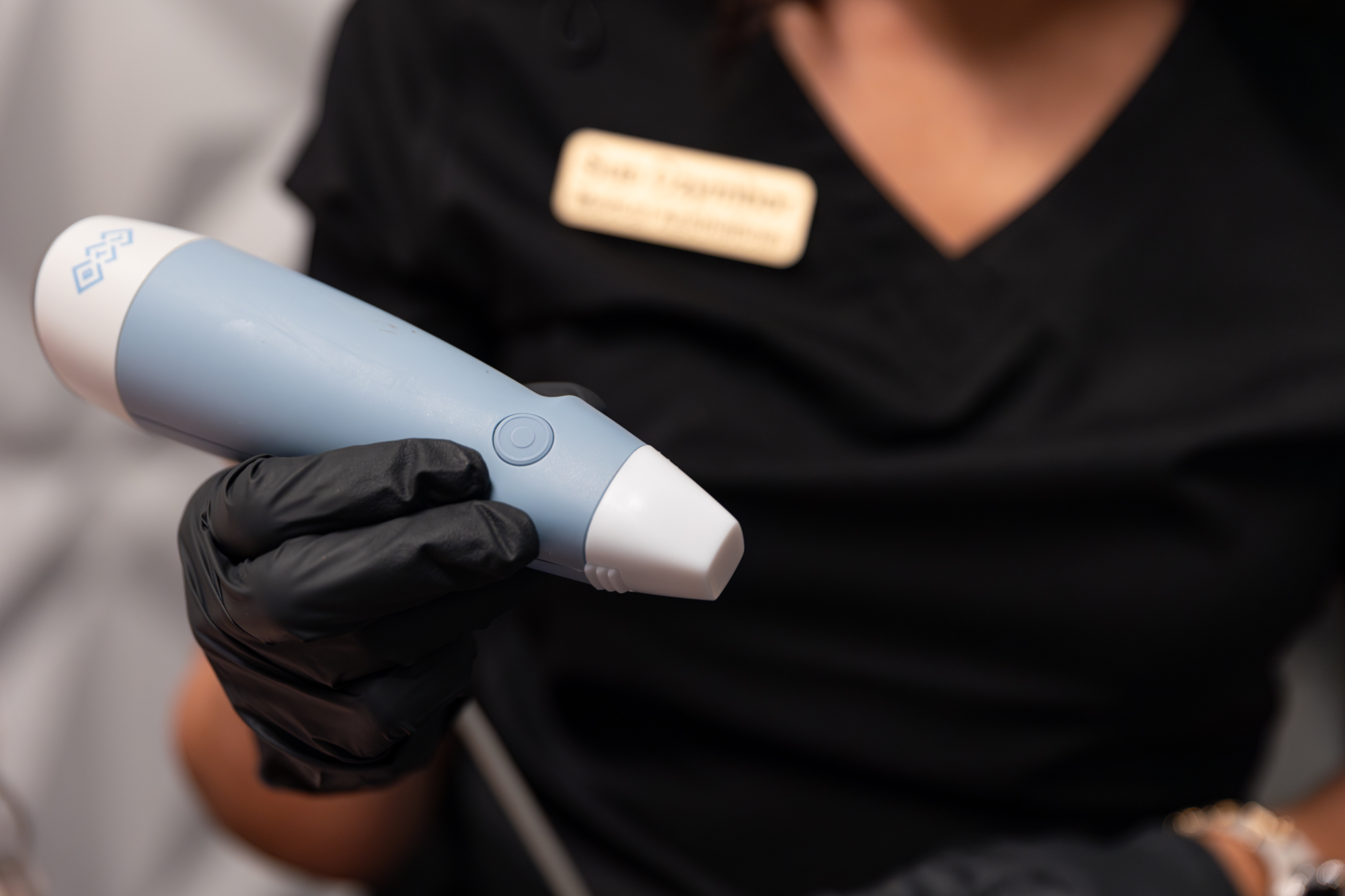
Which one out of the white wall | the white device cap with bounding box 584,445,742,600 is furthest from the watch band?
the white wall

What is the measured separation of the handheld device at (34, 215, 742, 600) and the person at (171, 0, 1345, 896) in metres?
0.17

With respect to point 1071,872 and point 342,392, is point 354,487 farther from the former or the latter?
point 1071,872

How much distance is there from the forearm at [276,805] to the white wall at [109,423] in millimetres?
210

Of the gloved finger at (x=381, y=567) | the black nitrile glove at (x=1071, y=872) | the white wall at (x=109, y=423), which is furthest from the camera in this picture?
the white wall at (x=109, y=423)

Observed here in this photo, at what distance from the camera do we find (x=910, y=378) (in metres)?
0.46

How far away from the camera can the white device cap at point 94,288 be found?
0.90 feet

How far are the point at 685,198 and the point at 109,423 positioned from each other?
47cm

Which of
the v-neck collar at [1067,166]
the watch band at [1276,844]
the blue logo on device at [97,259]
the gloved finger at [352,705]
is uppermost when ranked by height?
the v-neck collar at [1067,166]

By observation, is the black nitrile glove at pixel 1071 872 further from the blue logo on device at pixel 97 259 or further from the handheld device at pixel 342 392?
the blue logo on device at pixel 97 259

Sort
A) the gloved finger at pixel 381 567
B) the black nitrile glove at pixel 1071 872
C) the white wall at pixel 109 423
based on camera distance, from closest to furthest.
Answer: the gloved finger at pixel 381 567 < the black nitrile glove at pixel 1071 872 < the white wall at pixel 109 423

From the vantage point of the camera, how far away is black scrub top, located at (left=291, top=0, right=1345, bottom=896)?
451 mm

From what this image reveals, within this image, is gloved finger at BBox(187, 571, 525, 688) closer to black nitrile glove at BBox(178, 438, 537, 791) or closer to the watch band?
black nitrile glove at BBox(178, 438, 537, 791)

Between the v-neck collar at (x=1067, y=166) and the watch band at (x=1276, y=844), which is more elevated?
the v-neck collar at (x=1067, y=166)

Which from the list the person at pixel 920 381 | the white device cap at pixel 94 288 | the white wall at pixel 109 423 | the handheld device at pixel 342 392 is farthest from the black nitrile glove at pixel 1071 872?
the white wall at pixel 109 423
